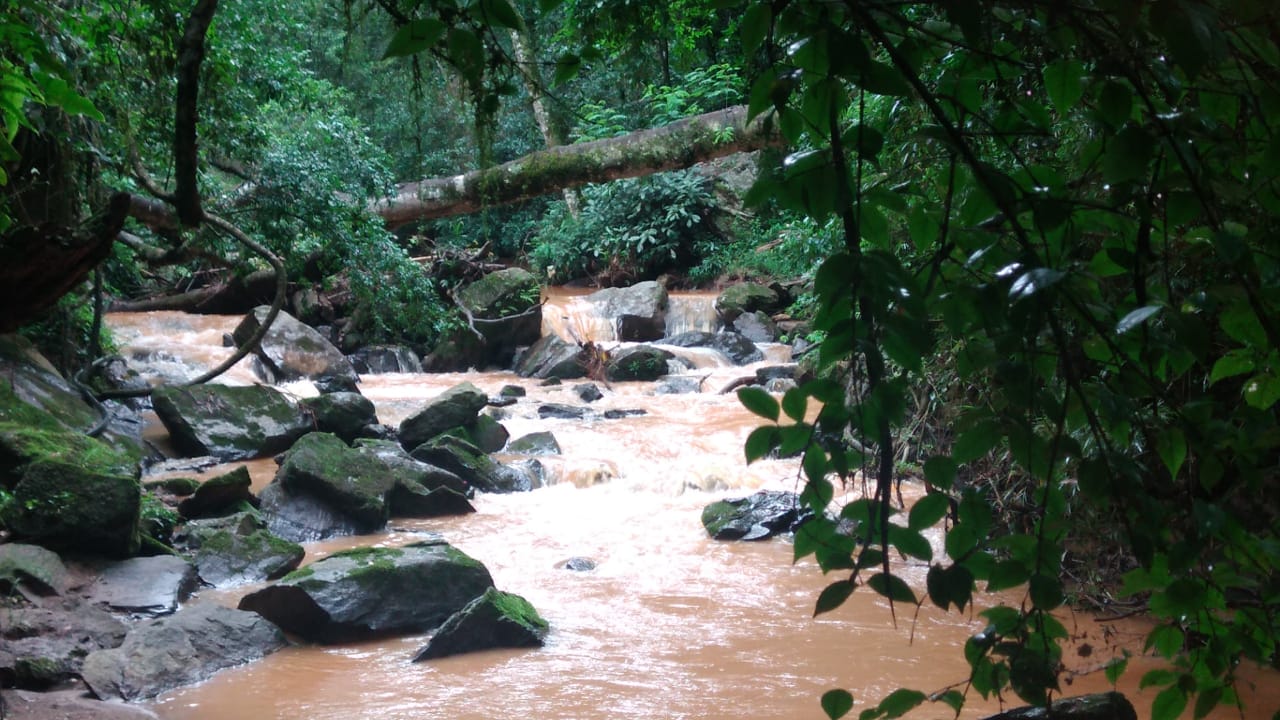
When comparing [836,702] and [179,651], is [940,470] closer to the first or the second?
[836,702]

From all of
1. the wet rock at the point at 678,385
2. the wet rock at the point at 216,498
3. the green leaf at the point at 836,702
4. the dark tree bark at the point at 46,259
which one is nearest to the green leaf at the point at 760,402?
the green leaf at the point at 836,702

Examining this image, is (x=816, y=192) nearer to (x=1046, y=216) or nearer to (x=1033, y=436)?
(x=1046, y=216)

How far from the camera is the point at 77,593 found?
5.51m

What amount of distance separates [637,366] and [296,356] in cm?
479

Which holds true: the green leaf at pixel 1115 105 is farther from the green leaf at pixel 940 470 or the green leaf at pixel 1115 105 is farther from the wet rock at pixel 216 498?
the wet rock at pixel 216 498

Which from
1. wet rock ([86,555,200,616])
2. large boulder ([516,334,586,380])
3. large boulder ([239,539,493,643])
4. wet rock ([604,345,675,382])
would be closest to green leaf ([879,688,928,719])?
large boulder ([239,539,493,643])

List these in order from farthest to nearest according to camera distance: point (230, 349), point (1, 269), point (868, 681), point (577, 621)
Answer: point (230, 349) < point (577, 621) < point (868, 681) < point (1, 269)

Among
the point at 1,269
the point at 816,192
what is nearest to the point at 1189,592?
the point at 816,192

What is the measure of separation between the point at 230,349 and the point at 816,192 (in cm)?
1420

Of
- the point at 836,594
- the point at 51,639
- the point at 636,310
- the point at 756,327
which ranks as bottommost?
the point at 51,639

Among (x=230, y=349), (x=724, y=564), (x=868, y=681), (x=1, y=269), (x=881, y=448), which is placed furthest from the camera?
(x=230, y=349)

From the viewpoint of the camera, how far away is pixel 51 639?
4840 millimetres

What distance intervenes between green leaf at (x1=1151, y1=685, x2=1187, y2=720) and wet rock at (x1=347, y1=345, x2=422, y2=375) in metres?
14.6

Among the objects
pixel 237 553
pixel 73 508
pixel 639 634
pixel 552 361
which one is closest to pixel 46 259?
pixel 73 508
